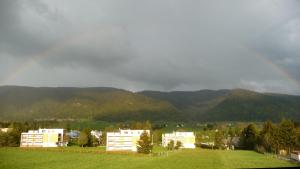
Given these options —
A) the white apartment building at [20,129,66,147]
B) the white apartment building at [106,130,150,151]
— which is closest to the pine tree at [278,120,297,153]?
the white apartment building at [106,130,150,151]

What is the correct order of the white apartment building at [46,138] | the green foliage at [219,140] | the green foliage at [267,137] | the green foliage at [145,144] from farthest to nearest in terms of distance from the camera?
1. the white apartment building at [46,138]
2. the green foliage at [219,140]
3. the green foliage at [267,137]
4. the green foliage at [145,144]

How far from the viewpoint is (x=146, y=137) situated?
285 ft

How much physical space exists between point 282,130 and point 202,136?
8376 cm

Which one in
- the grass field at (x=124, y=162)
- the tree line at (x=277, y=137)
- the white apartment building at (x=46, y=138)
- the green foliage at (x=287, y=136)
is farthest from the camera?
the white apartment building at (x=46, y=138)

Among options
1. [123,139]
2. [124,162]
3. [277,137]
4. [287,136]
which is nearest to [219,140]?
[123,139]

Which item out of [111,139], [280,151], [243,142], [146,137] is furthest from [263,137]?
[111,139]

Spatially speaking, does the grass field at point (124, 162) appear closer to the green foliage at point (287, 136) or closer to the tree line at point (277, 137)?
the green foliage at point (287, 136)

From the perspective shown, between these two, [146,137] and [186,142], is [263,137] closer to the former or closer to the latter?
[146,137]

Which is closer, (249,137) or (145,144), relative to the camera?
(145,144)

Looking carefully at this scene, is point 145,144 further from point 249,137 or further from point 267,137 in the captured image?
point 249,137

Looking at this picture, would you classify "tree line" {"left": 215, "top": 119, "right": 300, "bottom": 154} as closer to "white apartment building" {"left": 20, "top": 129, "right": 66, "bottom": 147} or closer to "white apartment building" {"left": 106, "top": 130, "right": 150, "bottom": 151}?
"white apartment building" {"left": 106, "top": 130, "right": 150, "bottom": 151}

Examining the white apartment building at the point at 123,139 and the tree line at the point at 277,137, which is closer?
the tree line at the point at 277,137

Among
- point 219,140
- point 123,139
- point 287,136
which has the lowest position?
point 219,140

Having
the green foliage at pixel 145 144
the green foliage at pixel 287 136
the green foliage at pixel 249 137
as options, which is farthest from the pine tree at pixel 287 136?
the green foliage at pixel 145 144
